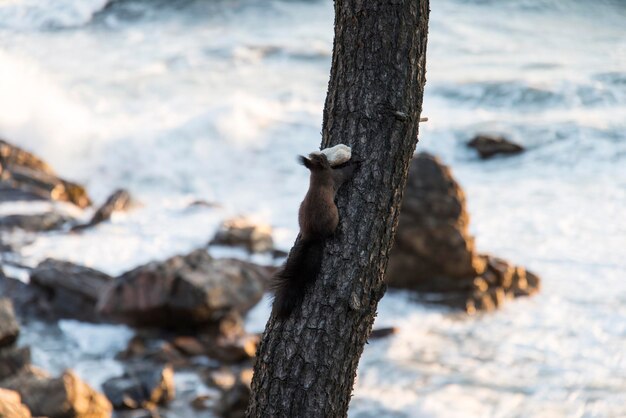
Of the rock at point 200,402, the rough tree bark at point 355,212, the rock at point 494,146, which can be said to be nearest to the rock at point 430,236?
the rock at point 200,402

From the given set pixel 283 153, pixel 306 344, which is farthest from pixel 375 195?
pixel 283 153

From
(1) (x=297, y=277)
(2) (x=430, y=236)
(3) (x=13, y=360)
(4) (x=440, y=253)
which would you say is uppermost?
(1) (x=297, y=277)

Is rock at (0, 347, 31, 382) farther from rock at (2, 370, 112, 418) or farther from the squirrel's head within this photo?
the squirrel's head

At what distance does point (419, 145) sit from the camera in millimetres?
14484

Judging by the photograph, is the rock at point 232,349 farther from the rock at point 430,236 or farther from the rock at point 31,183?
the rock at point 31,183

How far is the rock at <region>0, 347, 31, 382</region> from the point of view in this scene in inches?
248

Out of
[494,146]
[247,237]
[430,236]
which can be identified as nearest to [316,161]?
[430,236]

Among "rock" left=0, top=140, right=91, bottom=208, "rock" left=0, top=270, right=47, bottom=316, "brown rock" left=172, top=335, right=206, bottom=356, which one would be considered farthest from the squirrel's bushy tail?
"rock" left=0, top=140, right=91, bottom=208

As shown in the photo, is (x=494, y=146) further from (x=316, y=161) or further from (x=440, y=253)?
(x=316, y=161)

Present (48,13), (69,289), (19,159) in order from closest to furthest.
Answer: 1. (69,289)
2. (19,159)
3. (48,13)

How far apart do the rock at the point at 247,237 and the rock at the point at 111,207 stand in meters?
1.64

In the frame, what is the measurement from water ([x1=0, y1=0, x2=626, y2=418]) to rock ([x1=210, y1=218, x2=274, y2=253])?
356 millimetres

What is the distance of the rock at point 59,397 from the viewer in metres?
5.45

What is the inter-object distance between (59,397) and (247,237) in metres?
4.16
